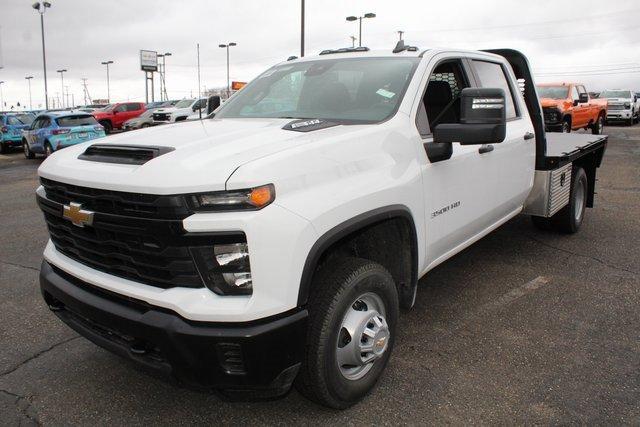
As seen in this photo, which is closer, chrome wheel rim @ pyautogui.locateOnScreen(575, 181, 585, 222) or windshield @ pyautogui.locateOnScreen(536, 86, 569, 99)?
chrome wheel rim @ pyautogui.locateOnScreen(575, 181, 585, 222)

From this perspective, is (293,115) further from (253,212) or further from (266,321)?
(266,321)

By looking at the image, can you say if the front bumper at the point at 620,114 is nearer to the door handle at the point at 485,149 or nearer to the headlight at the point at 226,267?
the door handle at the point at 485,149

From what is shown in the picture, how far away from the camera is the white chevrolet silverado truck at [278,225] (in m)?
2.18

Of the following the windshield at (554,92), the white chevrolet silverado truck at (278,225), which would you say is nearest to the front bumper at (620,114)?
the windshield at (554,92)

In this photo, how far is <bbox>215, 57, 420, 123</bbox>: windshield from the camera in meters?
3.29

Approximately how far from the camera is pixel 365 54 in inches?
152

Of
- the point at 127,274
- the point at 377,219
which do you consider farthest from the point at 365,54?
the point at 127,274

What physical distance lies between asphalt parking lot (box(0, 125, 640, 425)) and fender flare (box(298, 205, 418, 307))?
0.55 m

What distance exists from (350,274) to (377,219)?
32 cm

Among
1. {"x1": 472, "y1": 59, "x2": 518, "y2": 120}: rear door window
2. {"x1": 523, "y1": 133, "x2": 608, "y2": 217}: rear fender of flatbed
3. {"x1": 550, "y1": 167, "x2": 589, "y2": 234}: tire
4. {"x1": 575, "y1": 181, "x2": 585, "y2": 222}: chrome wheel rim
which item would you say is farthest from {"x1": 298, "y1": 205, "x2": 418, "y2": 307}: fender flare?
{"x1": 575, "y1": 181, "x2": 585, "y2": 222}: chrome wheel rim

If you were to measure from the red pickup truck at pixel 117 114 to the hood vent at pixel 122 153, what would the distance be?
29.3 metres

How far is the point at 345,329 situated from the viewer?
104 inches

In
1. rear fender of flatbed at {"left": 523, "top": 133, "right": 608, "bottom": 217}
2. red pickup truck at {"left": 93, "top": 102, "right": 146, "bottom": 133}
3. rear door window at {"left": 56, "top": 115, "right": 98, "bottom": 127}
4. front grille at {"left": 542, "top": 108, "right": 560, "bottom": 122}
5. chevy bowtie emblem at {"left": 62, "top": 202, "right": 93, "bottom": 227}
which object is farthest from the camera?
red pickup truck at {"left": 93, "top": 102, "right": 146, "bottom": 133}

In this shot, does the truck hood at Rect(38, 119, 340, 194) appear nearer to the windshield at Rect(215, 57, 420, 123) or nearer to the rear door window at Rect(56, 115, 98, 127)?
the windshield at Rect(215, 57, 420, 123)
